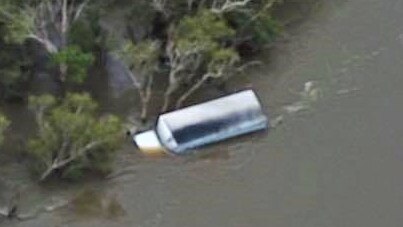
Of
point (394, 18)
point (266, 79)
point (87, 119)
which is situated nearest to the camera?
point (87, 119)

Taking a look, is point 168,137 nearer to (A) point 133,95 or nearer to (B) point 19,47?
(A) point 133,95

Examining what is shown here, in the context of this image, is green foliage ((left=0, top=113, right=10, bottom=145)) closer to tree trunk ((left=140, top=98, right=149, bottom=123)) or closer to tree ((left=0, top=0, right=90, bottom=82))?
tree ((left=0, top=0, right=90, bottom=82))

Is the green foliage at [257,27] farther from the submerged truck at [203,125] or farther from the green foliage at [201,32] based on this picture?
the submerged truck at [203,125]

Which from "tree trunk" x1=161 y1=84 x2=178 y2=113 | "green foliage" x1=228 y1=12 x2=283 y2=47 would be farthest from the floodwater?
"tree trunk" x1=161 y1=84 x2=178 y2=113

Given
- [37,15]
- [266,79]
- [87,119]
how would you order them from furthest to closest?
[266,79] → [37,15] → [87,119]

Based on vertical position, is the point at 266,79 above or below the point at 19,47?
below

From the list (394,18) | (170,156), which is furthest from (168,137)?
(394,18)
